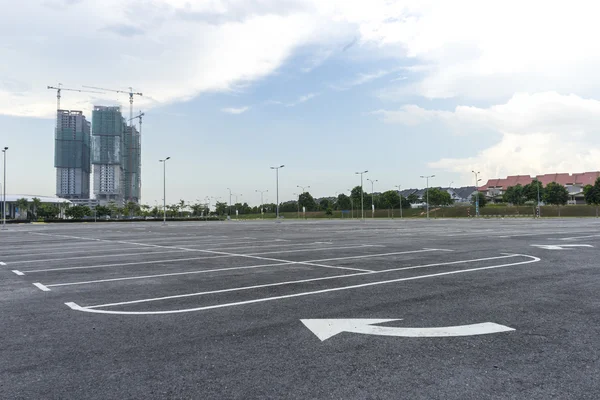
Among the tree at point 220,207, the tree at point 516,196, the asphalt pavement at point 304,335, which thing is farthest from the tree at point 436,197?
the asphalt pavement at point 304,335

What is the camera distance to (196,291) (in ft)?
25.6

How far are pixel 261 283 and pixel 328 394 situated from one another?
5.32m

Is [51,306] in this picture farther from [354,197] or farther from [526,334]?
[354,197]

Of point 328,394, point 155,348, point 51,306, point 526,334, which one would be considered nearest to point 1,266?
point 51,306

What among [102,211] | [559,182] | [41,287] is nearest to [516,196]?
[559,182]

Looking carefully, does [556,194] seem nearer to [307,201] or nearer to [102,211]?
[307,201]

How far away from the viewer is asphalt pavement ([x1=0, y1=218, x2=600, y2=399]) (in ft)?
11.6

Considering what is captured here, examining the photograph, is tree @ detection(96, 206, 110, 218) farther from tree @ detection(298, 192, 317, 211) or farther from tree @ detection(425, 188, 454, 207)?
tree @ detection(425, 188, 454, 207)

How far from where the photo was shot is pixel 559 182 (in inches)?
5832

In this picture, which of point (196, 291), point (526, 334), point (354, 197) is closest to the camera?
point (526, 334)

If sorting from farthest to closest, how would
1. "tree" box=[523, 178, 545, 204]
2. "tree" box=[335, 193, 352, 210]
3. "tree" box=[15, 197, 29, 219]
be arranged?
"tree" box=[335, 193, 352, 210] → "tree" box=[523, 178, 545, 204] → "tree" box=[15, 197, 29, 219]

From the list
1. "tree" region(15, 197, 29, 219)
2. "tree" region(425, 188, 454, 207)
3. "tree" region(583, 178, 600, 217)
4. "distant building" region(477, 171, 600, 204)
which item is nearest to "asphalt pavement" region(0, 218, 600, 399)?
"tree" region(583, 178, 600, 217)

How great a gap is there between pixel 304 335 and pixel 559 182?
170m

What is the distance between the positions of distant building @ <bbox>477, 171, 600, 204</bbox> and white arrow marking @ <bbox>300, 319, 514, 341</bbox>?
15477 cm
